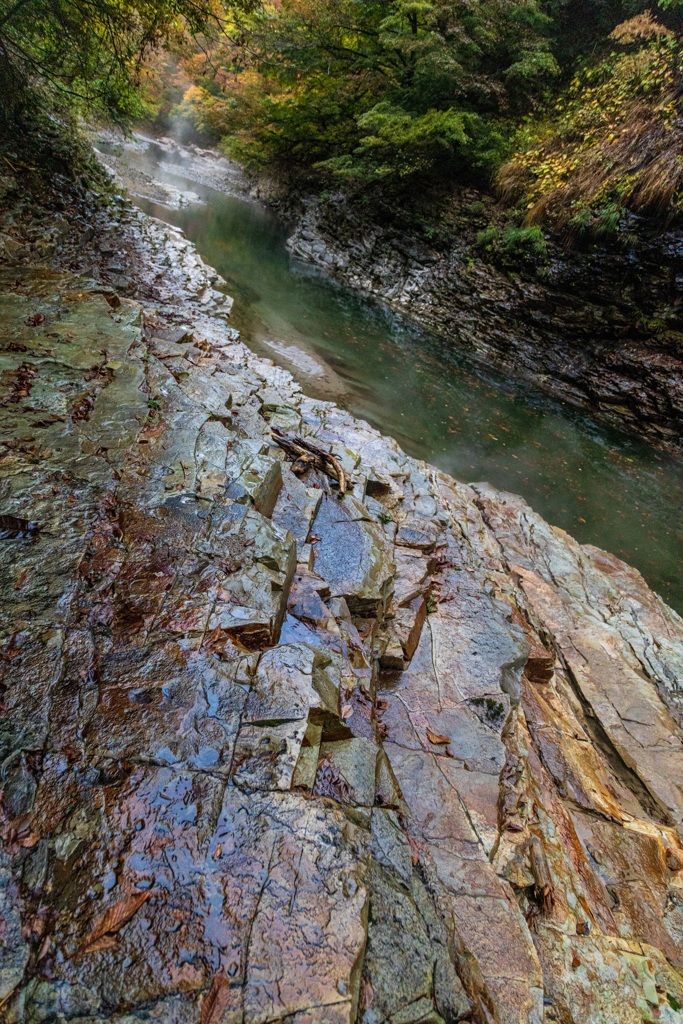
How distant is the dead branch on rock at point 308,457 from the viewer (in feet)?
16.9

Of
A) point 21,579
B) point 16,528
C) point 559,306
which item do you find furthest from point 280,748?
point 559,306

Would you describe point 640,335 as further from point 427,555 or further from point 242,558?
point 242,558

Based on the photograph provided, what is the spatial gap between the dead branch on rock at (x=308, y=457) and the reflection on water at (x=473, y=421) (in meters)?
3.79

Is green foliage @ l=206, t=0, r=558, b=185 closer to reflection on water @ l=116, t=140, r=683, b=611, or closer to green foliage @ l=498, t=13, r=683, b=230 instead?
green foliage @ l=498, t=13, r=683, b=230

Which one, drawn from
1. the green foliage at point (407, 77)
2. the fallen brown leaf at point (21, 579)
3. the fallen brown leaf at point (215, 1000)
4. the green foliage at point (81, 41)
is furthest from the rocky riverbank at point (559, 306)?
the fallen brown leaf at point (215, 1000)

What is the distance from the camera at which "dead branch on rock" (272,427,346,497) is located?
16.9 feet

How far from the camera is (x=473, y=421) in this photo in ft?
36.3

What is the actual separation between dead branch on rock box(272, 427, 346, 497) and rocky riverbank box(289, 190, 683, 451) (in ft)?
35.3

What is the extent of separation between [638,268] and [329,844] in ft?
51.1

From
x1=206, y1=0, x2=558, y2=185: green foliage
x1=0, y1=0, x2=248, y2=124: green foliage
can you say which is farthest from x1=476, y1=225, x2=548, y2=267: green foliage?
x1=0, y1=0, x2=248, y2=124: green foliage

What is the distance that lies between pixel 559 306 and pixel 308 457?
1275 centimetres

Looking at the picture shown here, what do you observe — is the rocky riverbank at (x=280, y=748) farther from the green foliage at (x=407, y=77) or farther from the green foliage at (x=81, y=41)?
the green foliage at (x=407, y=77)

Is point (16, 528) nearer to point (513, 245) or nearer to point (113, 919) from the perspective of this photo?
point (113, 919)

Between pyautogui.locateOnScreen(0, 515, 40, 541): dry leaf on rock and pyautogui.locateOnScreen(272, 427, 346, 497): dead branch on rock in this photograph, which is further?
pyautogui.locateOnScreen(272, 427, 346, 497): dead branch on rock
